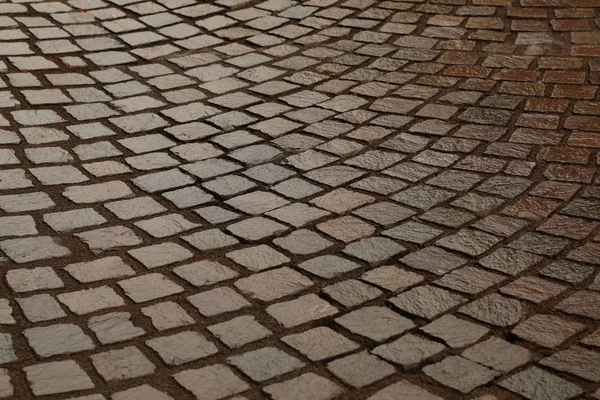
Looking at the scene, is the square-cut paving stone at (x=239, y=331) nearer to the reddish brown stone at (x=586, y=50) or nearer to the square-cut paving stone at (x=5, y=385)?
the square-cut paving stone at (x=5, y=385)

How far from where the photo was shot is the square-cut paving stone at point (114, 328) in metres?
3.27

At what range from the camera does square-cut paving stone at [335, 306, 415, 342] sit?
3307mm

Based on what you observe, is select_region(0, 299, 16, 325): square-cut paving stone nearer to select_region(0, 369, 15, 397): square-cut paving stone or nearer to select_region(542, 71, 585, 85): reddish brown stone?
select_region(0, 369, 15, 397): square-cut paving stone

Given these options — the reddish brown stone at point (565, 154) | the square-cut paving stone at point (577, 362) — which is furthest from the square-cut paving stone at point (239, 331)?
the reddish brown stone at point (565, 154)

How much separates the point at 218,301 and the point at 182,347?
1.09 feet

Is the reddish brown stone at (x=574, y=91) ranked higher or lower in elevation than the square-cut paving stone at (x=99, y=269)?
higher

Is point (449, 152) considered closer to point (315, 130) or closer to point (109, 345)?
point (315, 130)

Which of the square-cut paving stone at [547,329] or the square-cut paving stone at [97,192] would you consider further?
the square-cut paving stone at [97,192]

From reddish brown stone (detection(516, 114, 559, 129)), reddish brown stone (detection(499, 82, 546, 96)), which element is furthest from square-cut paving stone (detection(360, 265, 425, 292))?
reddish brown stone (detection(499, 82, 546, 96))

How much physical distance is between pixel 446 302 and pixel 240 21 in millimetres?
3537

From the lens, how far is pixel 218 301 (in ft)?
11.5

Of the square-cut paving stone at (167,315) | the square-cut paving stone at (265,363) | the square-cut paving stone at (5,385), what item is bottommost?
the square-cut paving stone at (5,385)

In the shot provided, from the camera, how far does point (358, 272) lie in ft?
12.1

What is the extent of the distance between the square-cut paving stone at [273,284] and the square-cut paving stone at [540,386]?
0.98 metres
